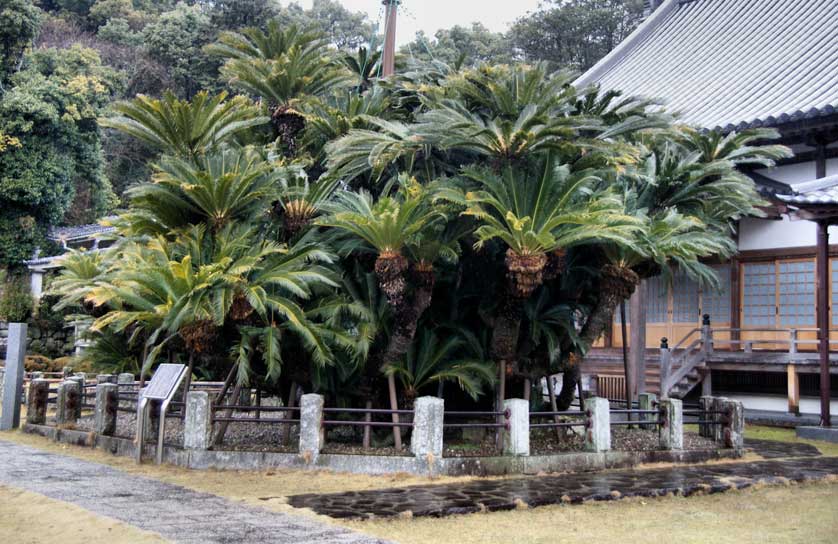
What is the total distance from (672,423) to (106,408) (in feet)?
30.0

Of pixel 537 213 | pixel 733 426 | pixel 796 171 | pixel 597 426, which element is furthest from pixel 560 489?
pixel 796 171

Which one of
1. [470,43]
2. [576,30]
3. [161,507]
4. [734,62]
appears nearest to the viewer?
[161,507]

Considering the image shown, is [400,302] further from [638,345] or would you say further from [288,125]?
[638,345]

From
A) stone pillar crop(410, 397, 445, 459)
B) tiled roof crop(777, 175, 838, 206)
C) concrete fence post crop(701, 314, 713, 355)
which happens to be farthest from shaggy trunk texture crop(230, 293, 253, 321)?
concrete fence post crop(701, 314, 713, 355)

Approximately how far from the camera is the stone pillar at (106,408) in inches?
510

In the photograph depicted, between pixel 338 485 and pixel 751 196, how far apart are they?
334 inches

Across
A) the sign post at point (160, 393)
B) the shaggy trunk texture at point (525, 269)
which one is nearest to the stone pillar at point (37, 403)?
the sign post at point (160, 393)

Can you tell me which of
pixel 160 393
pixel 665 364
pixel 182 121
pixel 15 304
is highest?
pixel 182 121

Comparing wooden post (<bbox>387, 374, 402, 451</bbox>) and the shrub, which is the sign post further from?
the shrub

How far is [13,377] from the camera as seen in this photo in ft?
49.8

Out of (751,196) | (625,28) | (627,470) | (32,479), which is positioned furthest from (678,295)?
(625,28)

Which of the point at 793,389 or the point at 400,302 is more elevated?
the point at 400,302

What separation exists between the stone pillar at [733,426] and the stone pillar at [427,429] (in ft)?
18.0

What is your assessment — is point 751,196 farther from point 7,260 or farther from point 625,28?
point 625,28
